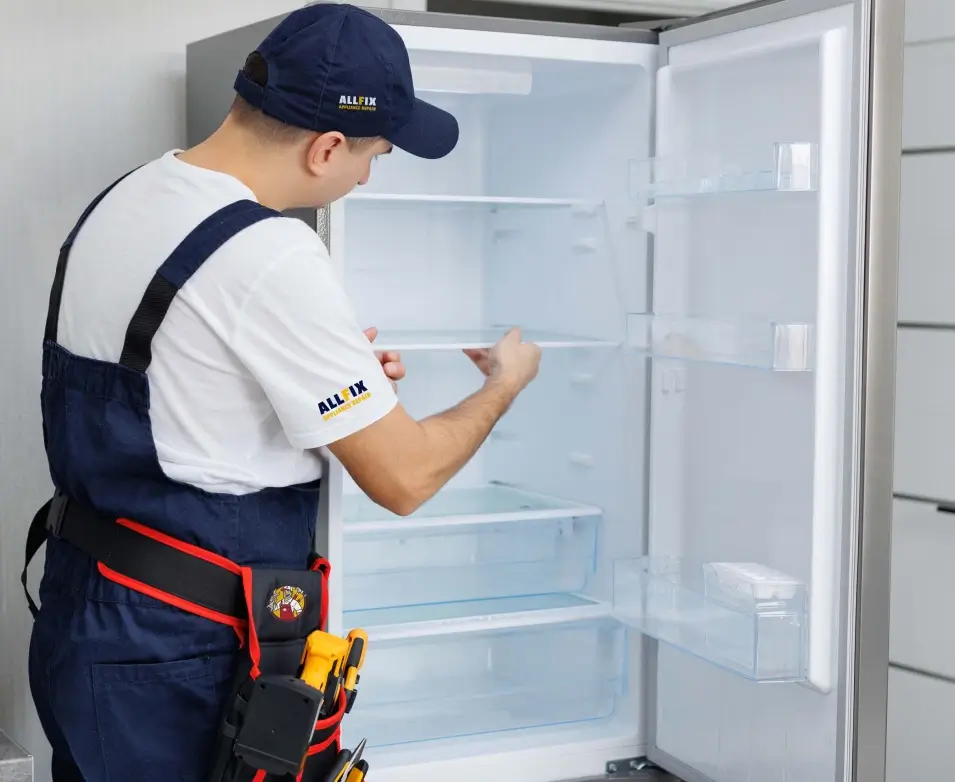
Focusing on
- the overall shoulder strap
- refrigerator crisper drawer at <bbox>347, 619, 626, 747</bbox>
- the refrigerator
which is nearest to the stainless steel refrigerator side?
the refrigerator

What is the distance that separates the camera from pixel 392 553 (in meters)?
2.38

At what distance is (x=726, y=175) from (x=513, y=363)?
43 cm

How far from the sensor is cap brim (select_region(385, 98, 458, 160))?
171cm

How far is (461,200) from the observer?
2133mm

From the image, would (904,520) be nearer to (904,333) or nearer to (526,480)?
(904,333)

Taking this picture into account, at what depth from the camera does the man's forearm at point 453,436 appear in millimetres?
1657

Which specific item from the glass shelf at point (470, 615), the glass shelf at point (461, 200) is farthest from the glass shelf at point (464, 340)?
the glass shelf at point (470, 615)

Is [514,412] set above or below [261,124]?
below

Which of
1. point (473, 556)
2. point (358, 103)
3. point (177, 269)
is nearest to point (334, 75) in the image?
point (358, 103)

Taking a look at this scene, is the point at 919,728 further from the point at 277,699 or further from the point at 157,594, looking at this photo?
the point at 157,594

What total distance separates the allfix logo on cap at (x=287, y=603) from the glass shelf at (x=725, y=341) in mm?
733

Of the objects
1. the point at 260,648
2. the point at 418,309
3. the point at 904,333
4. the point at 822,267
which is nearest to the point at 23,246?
the point at 418,309

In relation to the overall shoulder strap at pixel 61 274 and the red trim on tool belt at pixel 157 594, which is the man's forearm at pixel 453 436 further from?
the overall shoulder strap at pixel 61 274

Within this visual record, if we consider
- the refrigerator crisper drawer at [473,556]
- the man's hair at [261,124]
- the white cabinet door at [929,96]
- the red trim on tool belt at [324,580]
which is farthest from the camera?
the white cabinet door at [929,96]
